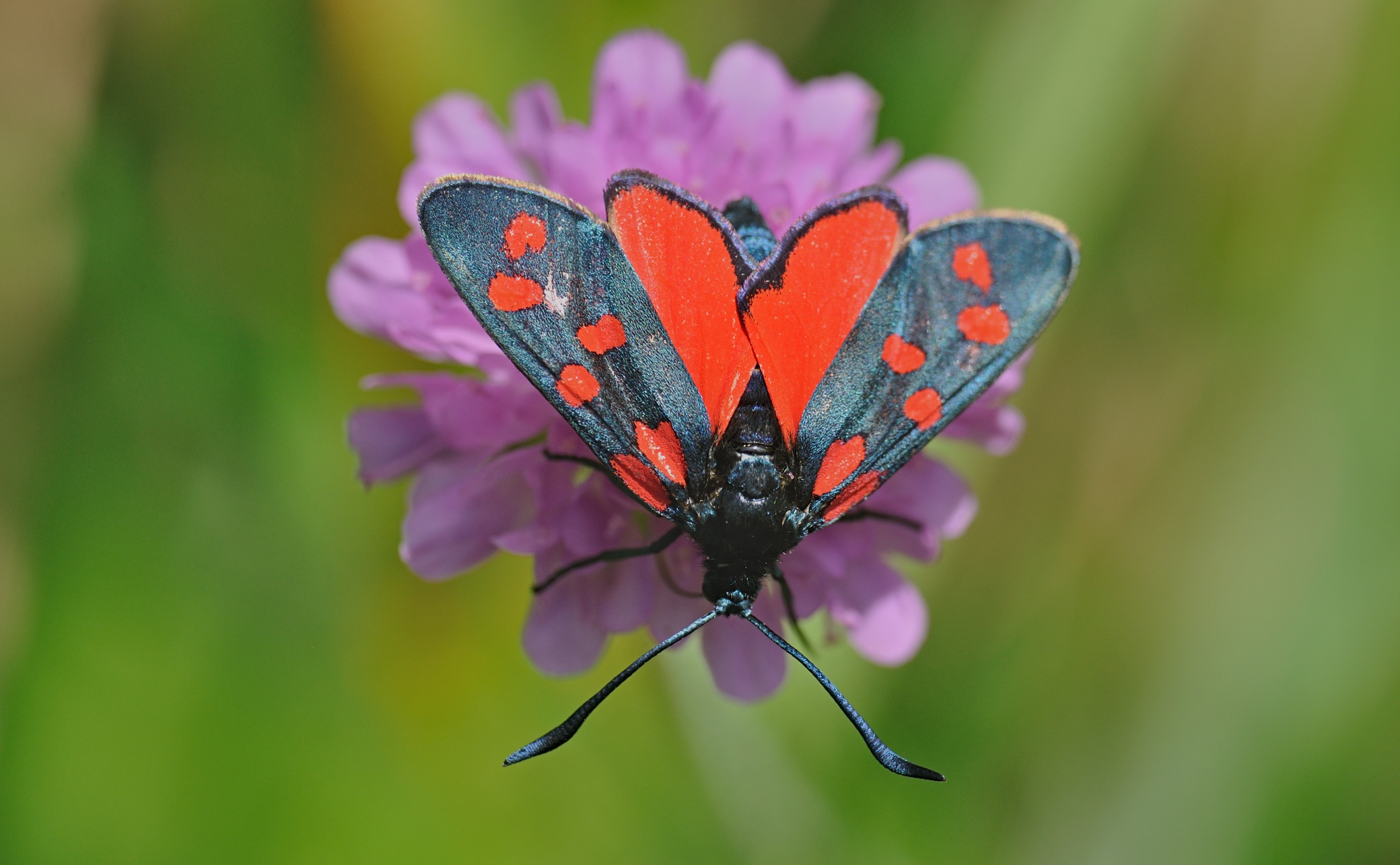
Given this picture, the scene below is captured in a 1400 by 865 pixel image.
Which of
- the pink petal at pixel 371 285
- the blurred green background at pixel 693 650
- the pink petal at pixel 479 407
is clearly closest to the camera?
the pink petal at pixel 479 407

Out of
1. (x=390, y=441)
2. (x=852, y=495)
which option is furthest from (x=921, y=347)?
(x=390, y=441)

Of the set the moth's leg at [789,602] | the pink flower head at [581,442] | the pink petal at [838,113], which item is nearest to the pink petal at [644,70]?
the pink flower head at [581,442]

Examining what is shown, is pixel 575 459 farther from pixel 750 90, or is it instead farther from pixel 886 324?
pixel 750 90

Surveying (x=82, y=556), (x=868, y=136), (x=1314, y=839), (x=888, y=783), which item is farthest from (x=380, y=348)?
(x=1314, y=839)

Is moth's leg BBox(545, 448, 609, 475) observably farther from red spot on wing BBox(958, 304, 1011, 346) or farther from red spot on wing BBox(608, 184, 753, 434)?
red spot on wing BBox(958, 304, 1011, 346)

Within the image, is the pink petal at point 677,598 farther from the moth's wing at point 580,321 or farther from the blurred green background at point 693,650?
the blurred green background at point 693,650

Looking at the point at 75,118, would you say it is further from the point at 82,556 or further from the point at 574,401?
the point at 574,401
